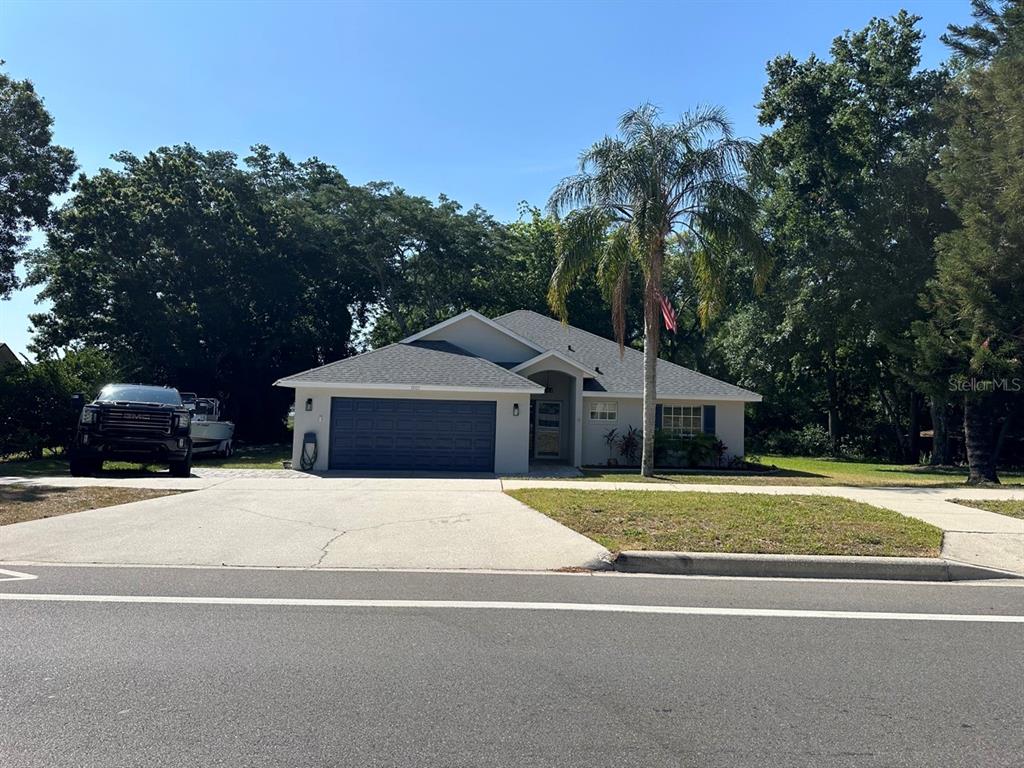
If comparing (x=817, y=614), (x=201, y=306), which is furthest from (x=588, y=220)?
(x=201, y=306)

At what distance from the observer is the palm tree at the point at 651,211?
63.9 ft

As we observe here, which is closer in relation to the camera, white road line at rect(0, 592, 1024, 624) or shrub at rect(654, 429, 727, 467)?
white road line at rect(0, 592, 1024, 624)

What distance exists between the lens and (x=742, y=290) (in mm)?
35812

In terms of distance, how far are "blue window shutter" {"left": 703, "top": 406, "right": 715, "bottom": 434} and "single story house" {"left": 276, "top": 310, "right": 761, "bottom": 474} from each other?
0.11ft

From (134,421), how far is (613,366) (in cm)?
1546

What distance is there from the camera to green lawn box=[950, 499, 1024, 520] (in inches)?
487

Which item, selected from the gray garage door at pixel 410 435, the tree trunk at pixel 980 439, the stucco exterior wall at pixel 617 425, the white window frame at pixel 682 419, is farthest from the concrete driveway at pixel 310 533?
the tree trunk at pixel 980 439

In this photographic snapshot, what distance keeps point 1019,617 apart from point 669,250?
1631 cm

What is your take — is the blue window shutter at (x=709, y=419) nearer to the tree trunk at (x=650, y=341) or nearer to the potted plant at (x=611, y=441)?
the potted plant at (x=611, y=441)

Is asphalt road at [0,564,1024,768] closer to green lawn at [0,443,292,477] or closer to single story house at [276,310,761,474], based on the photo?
single story house at [276,310,761,474]

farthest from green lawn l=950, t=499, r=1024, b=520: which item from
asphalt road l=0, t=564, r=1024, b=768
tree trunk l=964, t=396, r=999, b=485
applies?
tree trunk l=964, t=396, r=999, b=485

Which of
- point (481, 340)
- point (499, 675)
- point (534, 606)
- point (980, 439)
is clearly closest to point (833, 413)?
point (980, 439)

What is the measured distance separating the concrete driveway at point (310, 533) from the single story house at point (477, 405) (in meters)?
7.42

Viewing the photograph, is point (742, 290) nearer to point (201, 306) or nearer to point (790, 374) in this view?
point (790, 374)
